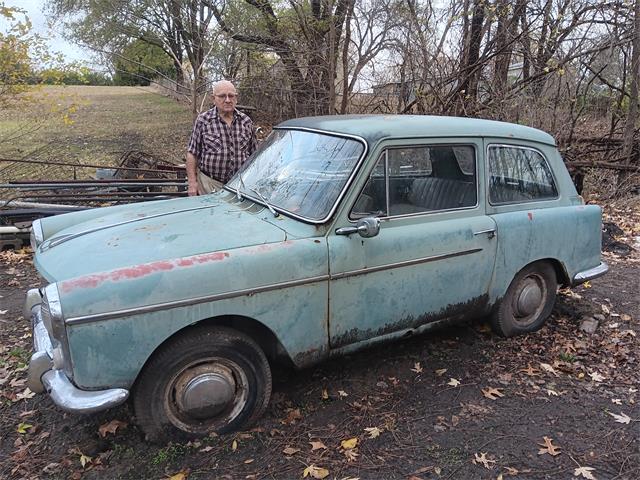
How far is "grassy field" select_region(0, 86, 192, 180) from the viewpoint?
31.6ft

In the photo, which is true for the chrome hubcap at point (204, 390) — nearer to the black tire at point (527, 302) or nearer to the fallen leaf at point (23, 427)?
the fallen leaf at point (23, 427)

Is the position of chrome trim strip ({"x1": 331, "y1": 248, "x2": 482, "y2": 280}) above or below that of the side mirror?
below

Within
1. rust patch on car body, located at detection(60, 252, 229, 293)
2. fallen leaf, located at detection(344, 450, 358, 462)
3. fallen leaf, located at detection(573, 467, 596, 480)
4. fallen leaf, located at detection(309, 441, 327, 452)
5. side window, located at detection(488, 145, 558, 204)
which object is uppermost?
side window, located at detection(488, 145, 558, 204)

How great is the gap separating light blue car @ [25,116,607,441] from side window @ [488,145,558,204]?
0.01m

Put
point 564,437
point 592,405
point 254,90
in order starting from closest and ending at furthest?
point 564,437, point 592,405, point 254,90

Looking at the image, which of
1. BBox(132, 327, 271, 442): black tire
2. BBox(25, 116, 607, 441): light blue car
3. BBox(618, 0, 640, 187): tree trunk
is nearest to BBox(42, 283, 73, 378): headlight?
BBox(25, 116, 607, 441): light blue car

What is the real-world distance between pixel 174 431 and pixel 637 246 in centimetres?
648

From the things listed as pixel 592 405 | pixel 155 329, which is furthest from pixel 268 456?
pixel 592 405

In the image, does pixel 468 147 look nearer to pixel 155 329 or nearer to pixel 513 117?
pixel 155 329

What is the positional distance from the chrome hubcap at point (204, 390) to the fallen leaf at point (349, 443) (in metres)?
0.71

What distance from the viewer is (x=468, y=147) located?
374 cm

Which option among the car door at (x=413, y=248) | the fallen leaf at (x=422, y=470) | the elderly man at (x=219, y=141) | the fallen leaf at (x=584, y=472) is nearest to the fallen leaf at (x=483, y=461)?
the fallen leaf at (x=422, y=470)

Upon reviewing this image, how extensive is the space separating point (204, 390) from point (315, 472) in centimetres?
76

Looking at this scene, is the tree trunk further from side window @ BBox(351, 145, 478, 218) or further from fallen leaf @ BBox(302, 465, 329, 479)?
fallen leaf @ BBox(302, 465, 329, 479)
